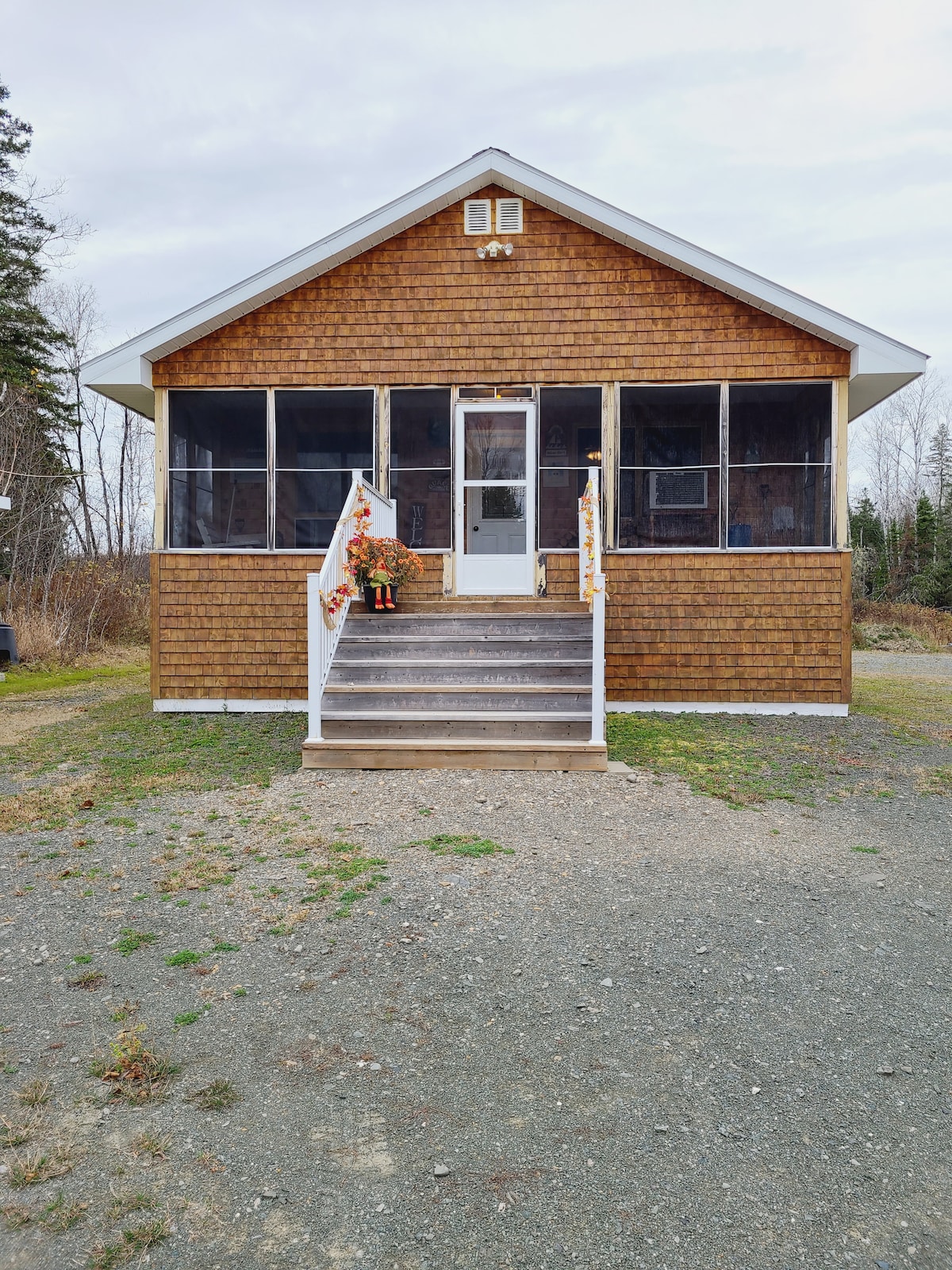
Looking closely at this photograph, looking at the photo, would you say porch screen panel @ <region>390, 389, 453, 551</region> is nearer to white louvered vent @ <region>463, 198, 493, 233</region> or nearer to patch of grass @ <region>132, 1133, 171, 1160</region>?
white louvered vent @ <region>463, 198, 493, 233</region>

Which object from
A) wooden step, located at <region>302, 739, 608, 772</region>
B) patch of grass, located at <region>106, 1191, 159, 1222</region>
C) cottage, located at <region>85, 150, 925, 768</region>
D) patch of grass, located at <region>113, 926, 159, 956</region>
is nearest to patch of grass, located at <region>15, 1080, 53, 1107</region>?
patch of grass, located at <region>106, 1191, 159, 1222</region>

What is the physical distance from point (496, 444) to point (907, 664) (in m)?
10.2

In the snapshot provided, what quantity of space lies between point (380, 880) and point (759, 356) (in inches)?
267

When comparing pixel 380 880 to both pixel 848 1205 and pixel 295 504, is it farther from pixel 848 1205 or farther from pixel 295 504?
pixel 295 504

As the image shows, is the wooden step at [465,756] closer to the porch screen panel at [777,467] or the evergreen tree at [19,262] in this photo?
the porch screen panel at [777,467]

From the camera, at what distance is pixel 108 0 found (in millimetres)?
14672

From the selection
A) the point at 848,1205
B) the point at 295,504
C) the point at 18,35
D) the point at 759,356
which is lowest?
the point at 848,1205

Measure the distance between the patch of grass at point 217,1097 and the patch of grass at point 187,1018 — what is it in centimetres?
35

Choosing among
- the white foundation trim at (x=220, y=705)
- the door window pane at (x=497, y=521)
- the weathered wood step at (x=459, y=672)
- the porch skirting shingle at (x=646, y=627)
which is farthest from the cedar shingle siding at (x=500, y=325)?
the weathered wood step at (x=459, y=672)

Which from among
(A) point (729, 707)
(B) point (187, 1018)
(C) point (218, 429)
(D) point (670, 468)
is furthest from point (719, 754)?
(C) point (218, 429)

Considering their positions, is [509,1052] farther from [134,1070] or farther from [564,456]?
[564,456]

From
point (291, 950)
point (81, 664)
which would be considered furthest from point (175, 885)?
point (81, 664)

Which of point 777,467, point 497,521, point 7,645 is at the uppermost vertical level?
point 777,467

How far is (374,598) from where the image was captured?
7.66 metres
